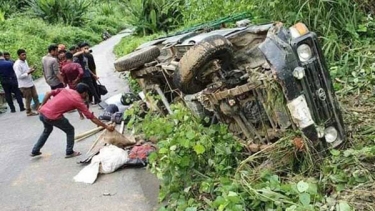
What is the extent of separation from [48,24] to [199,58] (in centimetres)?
2411

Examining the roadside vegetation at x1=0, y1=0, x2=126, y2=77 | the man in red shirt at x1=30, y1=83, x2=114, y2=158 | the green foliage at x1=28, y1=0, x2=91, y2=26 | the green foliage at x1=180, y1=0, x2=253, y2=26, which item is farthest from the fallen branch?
the green foliage at x1=28, y1=0, x2=91, y2=26

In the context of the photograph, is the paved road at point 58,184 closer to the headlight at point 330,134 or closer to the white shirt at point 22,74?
the headlight at point 330,134

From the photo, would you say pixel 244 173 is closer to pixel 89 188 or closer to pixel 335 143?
pixel 335 143

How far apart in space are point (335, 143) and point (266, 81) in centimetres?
79

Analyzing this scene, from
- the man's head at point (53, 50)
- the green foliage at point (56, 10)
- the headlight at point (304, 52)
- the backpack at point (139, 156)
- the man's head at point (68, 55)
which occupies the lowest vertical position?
the backpack at point (139, 156)

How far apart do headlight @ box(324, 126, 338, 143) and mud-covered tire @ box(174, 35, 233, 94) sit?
1.14 m

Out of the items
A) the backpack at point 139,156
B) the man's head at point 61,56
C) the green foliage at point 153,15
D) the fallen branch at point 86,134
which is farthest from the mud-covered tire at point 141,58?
the green foliage at point 153,15

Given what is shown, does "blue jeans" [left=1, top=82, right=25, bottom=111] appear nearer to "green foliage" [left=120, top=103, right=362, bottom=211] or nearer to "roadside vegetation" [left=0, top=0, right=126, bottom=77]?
"roadside vegetation" [left=0, top=0, right=126, bottom=77]

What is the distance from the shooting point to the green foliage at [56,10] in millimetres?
26891

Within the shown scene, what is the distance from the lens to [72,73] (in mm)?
9773

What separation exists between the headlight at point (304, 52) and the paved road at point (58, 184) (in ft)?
6.93

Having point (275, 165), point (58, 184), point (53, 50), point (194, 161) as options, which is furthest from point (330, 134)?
point (53, 50)

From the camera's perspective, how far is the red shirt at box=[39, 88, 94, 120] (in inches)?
253

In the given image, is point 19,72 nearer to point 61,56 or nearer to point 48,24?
point 61,56
